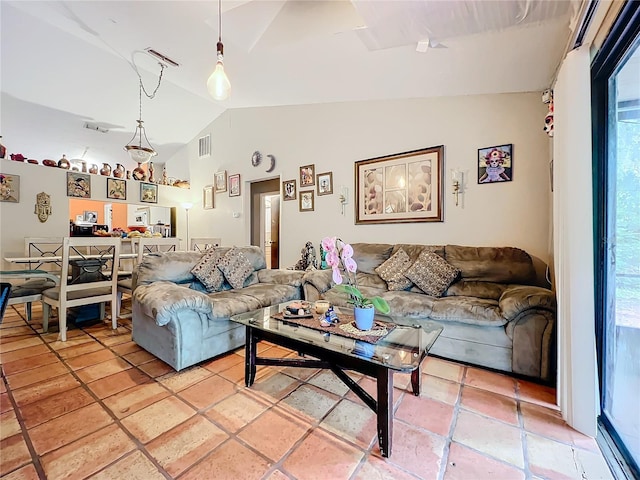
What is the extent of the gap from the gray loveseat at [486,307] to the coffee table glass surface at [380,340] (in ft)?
0.55

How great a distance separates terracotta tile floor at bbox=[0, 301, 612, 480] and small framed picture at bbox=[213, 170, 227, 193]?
3958mm

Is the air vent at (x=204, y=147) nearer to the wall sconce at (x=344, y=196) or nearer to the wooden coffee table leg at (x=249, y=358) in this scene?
the wall sconce at (x=344, y=196)

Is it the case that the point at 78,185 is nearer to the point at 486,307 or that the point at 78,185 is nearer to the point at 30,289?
the point at 30,289

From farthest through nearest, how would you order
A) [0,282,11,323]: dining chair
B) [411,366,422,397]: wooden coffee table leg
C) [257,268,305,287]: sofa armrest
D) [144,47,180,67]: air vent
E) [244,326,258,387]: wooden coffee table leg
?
[144,47,180,67]: air vent, [257,268,305,287]: sofa armrest, [244,326,258,387]: wooden coffee table leg, [411,366,422,397]: wooden coffee table leg, [0,282,11,323]: dining chair

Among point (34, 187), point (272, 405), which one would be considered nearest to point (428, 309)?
point (272, 405)

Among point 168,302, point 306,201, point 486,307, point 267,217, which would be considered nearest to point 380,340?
point 486,307

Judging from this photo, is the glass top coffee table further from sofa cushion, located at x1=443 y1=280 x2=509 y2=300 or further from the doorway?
the doorway

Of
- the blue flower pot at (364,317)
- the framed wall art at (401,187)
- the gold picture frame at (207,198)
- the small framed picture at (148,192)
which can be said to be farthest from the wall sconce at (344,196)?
the small framed picture at (148,192)

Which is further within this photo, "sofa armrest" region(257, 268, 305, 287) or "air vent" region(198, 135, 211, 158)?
"air vent" region(198, 135, 211, 158)

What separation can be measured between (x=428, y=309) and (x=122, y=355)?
2.59m

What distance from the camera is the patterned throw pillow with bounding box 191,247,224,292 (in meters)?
2.78

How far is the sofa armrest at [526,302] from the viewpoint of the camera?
1.90m

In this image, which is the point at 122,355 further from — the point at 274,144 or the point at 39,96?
the point at 39,96

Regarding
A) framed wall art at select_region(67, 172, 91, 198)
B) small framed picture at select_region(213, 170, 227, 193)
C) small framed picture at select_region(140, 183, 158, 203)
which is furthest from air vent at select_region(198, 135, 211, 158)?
framed wall art at select_region(67, 172, 91, 198)
